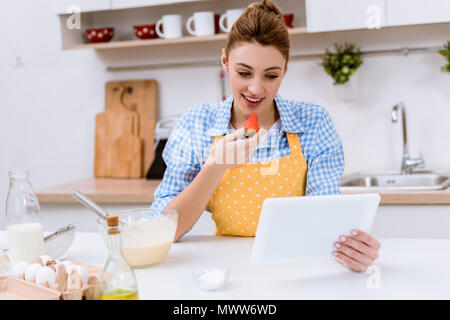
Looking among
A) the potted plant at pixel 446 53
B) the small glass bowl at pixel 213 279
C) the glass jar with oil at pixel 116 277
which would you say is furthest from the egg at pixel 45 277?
the potted plant at pixel 446 53

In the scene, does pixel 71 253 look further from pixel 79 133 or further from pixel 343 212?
pixel 79 133

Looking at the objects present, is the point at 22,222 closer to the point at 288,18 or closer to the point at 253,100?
the point at 253,100

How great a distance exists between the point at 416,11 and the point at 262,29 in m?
1.23

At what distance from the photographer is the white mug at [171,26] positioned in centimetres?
279

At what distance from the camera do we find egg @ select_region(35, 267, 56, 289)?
1.08m

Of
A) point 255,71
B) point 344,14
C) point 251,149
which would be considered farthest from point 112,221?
point 344,14

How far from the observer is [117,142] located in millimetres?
3094

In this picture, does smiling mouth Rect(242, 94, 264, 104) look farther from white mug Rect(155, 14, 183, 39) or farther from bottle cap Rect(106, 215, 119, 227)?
white mug Rect(155, 14, 183, 39)

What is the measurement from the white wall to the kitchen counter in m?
0.38

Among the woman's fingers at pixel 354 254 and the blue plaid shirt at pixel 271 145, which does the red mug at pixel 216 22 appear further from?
the woman's fingers at pixel 354 254

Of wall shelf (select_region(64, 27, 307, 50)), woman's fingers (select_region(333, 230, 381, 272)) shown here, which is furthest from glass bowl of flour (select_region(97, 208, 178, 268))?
wall shelf (select_region(64, 27, 307, 50))

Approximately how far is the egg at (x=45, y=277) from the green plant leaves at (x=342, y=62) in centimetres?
197
